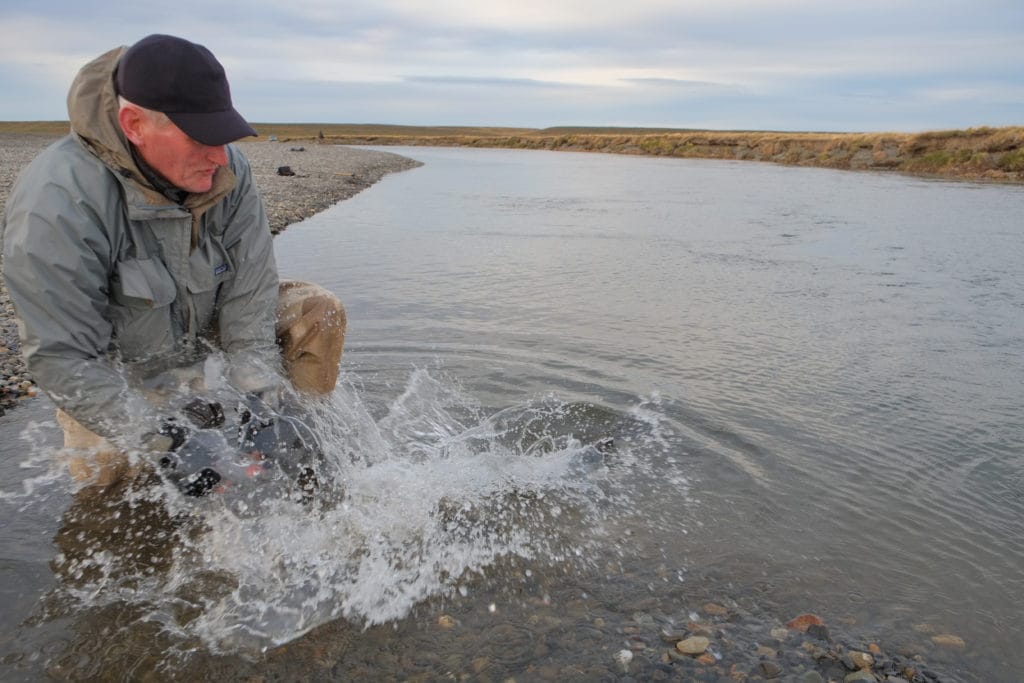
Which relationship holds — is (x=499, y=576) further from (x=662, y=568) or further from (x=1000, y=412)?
(x=1000, y=412)

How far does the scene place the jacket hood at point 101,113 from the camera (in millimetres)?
3123

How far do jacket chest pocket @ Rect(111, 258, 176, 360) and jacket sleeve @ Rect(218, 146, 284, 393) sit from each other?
0.34 metres

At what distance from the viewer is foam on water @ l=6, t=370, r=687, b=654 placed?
3.35 m

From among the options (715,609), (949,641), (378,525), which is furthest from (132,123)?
(949,641)

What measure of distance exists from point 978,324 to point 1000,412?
3004 mm

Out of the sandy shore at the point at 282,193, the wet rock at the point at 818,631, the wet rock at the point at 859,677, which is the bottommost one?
the sandy shore at the point at 282,193

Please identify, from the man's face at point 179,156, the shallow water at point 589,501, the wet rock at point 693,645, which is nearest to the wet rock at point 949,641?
the shallow water at point 589,501

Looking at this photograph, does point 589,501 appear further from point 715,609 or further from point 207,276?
point 207,276

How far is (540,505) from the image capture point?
169 inches

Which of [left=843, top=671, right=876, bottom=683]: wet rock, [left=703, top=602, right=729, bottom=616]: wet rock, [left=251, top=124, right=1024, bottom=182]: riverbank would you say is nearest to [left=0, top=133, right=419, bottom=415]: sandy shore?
[left=703, top=602, right=729, bottom=616]: wet rock

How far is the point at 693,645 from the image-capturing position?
10.1 ft

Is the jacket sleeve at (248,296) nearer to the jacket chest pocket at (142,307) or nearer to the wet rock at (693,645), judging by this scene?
the jacket chest pocket at (142,307)

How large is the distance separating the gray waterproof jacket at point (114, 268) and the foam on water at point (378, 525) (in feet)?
2.15

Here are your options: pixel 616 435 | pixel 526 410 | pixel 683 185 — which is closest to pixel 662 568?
pixel 616 435
